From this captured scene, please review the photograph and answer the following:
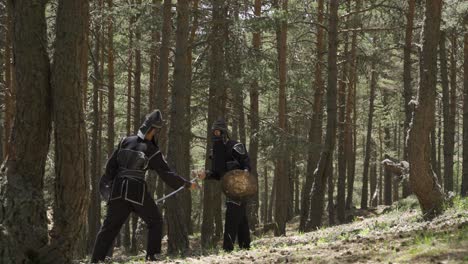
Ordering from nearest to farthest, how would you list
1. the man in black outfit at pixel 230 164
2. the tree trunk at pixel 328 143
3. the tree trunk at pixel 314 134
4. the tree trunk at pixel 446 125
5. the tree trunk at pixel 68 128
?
the tree trunk at pixel 68 128 → the man in black outfit at pixel 230 164 → the tree trunk at pixel 328 143 → the tree trunk at pixel 314 134 → the tree trunk at pixel 446 125

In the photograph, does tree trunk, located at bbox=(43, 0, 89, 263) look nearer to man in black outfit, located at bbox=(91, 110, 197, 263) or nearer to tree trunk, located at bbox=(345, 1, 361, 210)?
man in black outfit, located at bbox=(91, 110, 197, 263)

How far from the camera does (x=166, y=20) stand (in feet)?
42.6

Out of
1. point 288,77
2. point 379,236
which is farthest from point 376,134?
point 379,236

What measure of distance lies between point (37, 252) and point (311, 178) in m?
13.8

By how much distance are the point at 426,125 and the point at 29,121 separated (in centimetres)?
620

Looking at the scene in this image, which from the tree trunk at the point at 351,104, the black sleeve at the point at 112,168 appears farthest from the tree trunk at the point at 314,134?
the black sleeve at the point at 112,168

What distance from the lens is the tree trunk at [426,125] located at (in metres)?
9.08

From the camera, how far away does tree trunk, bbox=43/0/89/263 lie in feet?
19.9

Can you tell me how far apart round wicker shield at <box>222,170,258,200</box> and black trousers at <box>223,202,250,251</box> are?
0.21 metres

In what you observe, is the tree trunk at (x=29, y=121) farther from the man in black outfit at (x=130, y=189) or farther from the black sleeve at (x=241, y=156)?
the black sleeve at (x=241, y=156)

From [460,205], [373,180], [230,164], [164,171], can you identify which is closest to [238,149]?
[230,164]

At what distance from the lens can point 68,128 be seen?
6086mm

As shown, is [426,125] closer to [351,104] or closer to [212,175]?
[212,175]

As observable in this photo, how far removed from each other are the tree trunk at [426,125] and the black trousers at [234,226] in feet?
9.58
